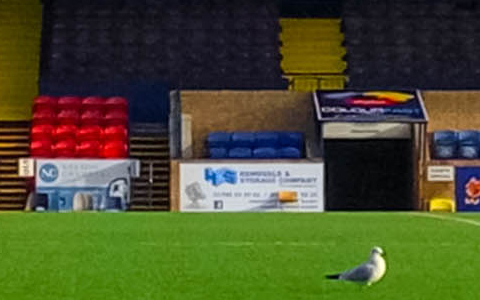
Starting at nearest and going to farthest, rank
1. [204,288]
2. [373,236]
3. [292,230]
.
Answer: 1. [204,288]
2. [373,236]
3. [292,230]

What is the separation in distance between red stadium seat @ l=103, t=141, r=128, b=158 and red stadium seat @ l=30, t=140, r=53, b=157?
1.22 m

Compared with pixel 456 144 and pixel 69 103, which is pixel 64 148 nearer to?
pixel 69 103

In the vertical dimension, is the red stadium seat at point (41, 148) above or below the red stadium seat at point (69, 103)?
below

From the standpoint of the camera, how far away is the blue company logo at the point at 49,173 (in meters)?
29.5

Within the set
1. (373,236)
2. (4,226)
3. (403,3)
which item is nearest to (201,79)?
(403,3)

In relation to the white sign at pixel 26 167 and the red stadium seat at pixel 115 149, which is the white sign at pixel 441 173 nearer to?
the red stadium seat at pixel 115 149

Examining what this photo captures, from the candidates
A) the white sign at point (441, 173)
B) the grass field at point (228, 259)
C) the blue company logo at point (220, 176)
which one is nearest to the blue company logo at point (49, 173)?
the blue company logo at point (220, 176)

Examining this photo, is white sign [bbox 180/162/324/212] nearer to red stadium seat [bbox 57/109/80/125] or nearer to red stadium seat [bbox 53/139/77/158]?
red stadium seat [bbox 53/139/77/158]

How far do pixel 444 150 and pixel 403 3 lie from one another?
6.36 meters

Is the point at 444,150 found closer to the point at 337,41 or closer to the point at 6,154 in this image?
the point at 337,41

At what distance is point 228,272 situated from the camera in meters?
10.5

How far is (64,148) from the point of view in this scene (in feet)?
102

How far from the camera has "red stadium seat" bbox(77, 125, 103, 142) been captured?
1228 inches

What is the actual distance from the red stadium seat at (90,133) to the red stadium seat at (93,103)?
0.47m
